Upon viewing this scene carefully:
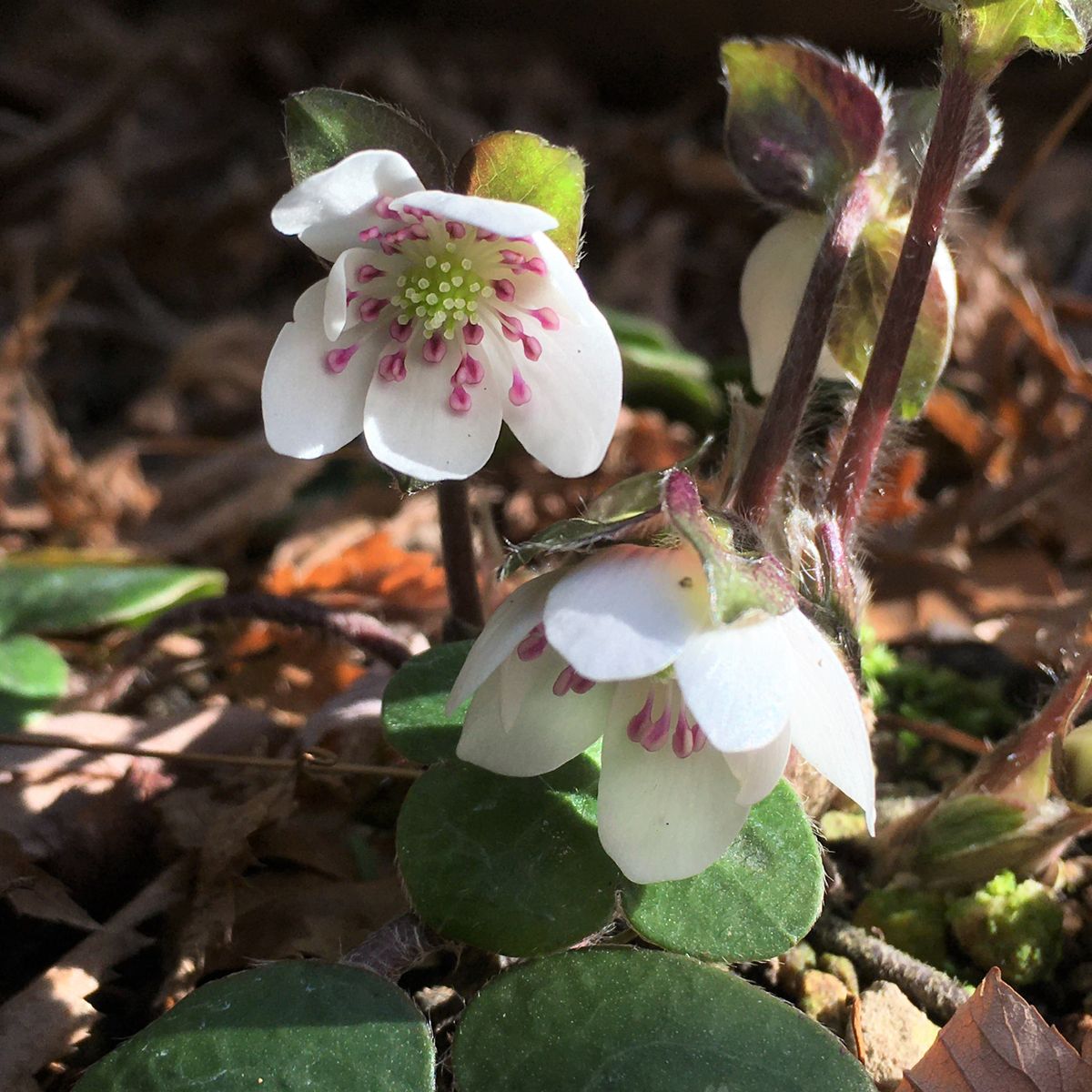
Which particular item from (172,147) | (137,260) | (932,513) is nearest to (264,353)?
(137,260)

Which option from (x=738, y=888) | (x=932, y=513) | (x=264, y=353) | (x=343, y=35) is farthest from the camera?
(x=343, y=35)

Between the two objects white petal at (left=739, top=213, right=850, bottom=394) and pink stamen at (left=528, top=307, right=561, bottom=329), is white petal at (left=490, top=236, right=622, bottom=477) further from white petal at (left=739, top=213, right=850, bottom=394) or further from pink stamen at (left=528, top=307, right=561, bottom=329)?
white petal at (left=739, top=213, right=850, bottom=394)

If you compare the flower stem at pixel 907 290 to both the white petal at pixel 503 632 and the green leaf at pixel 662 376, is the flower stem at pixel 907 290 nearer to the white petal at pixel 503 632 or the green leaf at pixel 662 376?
the white petal at pixel 503 632

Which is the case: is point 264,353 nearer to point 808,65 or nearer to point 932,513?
point 932,513

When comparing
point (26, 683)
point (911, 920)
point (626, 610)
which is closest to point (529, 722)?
point (626, 610)

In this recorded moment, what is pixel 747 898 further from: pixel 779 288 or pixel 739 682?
pixel 779 288

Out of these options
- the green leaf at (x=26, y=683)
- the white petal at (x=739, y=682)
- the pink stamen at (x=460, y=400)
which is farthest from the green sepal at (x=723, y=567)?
the green leaf at (x=26, y=683)

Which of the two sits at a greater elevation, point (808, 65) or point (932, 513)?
point (808, 65)
